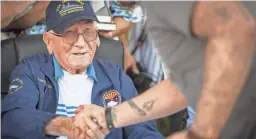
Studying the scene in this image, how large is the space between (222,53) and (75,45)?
78 centimetres

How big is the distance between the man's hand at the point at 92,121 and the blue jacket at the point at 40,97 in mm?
168

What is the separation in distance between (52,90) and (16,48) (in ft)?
0.99

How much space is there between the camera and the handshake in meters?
1.43

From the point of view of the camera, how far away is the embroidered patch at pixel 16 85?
67.5 inches

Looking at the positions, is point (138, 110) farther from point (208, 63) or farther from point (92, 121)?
point (208, 63)

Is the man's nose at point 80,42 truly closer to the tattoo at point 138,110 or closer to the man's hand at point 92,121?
the man's hand at point 92,121

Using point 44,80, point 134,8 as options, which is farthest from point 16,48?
point 134,8

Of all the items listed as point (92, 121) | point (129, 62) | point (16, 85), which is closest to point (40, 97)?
point (16, 85)

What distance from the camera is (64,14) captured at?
173 cm

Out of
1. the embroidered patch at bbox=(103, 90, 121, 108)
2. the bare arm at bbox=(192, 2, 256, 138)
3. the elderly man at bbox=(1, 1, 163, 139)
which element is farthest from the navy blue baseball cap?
the bare arm at bbox=(192, 2, 256, 138)

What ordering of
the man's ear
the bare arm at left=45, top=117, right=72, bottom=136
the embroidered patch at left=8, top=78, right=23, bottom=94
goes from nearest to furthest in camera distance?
the bare arm at left=45, top=117, right=72, bottom=136
the embroidered patch at left=8, top=78, right=23, bottom=94
the man's ear

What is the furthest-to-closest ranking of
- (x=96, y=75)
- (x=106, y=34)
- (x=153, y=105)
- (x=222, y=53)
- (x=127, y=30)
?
(x=127, y=30), (x=106, y=34), (x=96, y=75), (x=153, y=105), (x=222, y=53)

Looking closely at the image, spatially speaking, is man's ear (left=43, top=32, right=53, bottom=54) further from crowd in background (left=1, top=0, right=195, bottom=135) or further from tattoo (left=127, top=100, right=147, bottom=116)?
tattoo (left=127, top=100, right=147, bottom=116)

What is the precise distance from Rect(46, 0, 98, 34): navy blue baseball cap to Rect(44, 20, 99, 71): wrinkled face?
2cm
